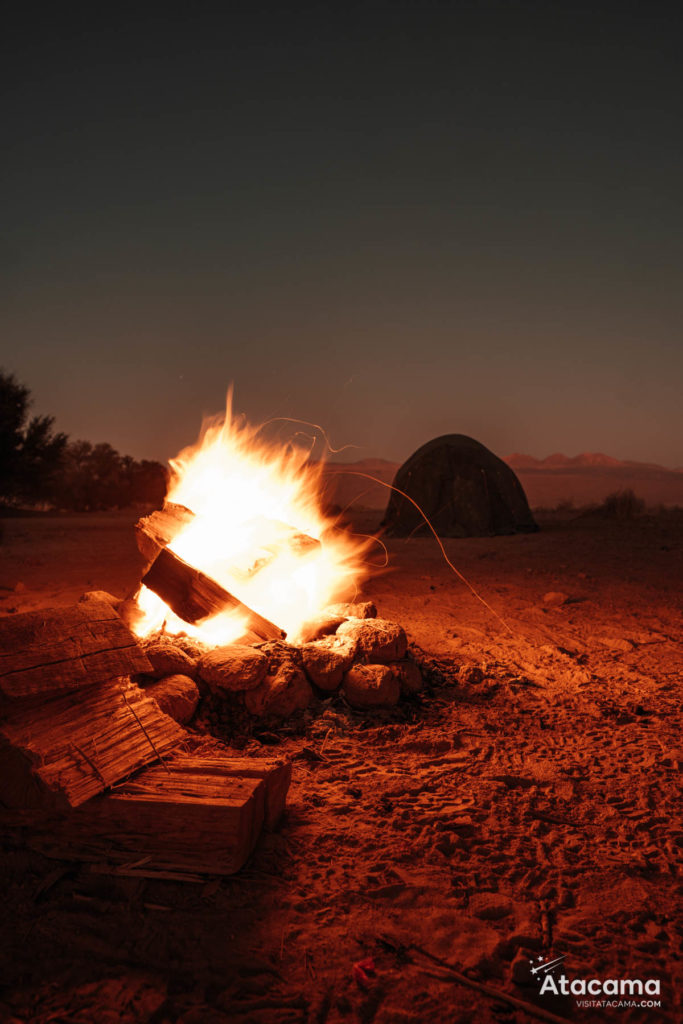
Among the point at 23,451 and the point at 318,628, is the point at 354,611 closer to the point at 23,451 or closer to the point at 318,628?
the point at 318,628

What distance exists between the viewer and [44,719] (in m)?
2.75

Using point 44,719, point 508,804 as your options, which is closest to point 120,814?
point 44,719

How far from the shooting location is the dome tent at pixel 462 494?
13.9m

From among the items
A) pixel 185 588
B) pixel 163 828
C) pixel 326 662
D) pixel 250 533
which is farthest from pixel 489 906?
pixel 250 533

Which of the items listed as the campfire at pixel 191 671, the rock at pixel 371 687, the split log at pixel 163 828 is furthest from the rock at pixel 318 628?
the split log at pixel 163 828

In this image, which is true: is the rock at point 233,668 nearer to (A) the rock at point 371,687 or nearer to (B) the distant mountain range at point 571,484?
(A) the rock at point 371,687

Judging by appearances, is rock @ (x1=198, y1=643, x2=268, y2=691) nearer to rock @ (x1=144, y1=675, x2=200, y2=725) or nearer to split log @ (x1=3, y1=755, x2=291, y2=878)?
rock @ (x1=144, y1=675, x2=200, y2=725)

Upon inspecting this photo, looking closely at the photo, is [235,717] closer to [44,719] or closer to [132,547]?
[44,719]

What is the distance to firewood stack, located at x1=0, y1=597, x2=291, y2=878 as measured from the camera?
237 cm

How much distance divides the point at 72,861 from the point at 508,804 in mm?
2028

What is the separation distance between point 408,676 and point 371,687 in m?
0.41

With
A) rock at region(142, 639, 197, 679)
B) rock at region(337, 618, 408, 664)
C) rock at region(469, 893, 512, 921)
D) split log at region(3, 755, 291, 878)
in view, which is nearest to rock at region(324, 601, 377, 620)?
rock at region(337, 618, 408, 664)

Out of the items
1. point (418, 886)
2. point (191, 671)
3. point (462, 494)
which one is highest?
point (462, 494)

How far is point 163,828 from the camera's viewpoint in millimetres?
2402
